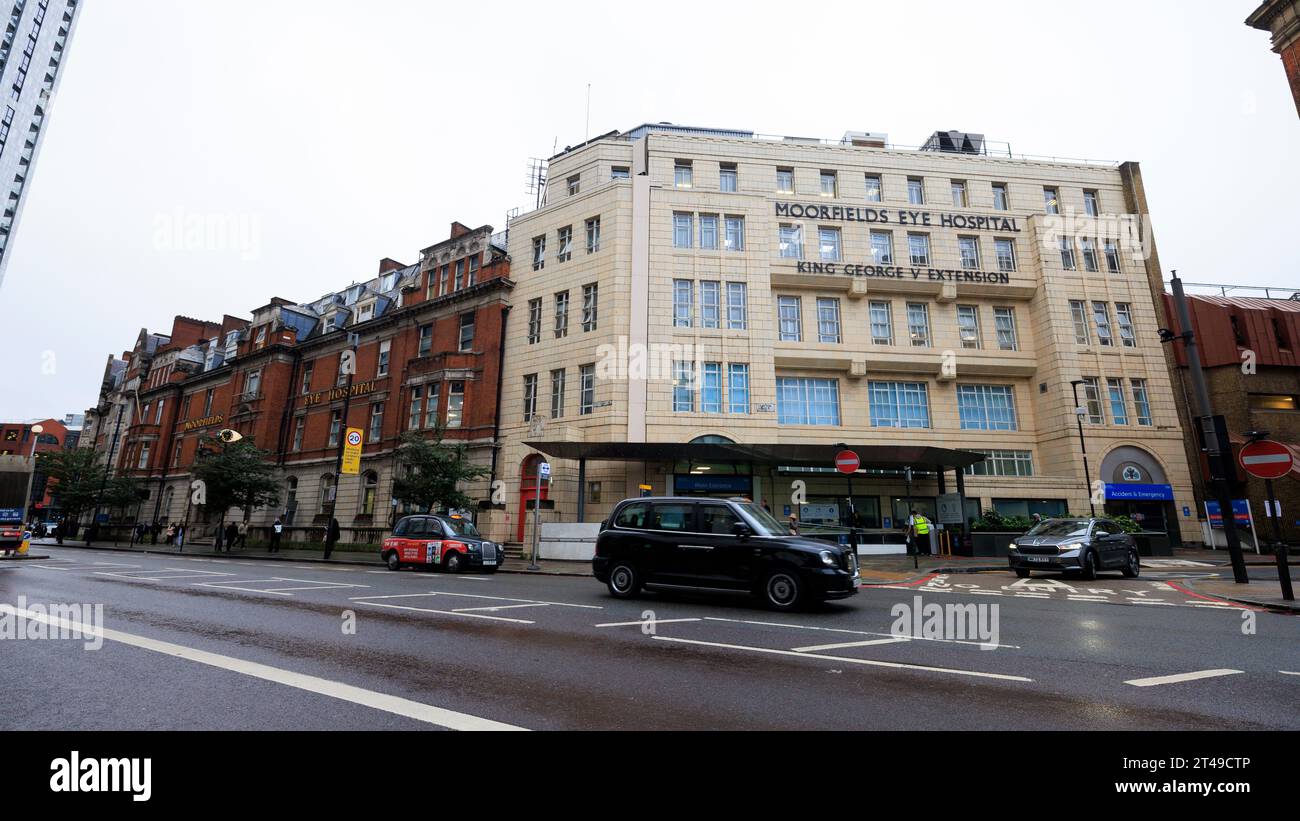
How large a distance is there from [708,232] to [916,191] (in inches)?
493

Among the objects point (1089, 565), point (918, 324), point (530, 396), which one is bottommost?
point (1089, 565)

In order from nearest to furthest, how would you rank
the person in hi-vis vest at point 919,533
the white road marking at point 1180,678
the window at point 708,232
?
the white road marking at point 1180,678, the person in hi-vis vest at point 919,533, the window at point 708,232

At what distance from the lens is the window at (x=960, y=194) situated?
101ft

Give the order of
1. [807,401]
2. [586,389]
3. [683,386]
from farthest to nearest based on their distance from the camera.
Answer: [807,401], [586,389], [683,386]

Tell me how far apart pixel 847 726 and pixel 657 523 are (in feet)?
22.3

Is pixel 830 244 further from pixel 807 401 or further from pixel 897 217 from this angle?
pixel 807 401

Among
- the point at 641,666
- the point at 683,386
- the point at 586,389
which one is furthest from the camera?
the point at 586,389

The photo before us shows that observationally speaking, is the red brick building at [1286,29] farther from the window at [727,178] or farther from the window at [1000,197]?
the window at [727,178]

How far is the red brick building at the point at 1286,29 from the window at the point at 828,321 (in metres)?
17.5

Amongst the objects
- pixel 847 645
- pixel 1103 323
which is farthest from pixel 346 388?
pixel 1103 323

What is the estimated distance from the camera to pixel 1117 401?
27797mm

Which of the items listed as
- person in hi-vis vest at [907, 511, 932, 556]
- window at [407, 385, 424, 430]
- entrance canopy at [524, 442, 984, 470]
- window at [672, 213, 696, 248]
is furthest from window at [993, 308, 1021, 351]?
window at [407, 385, 424, 430]

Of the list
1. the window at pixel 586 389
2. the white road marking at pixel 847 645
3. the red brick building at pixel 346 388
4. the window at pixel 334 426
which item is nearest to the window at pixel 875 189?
the window at pixel 586 389
